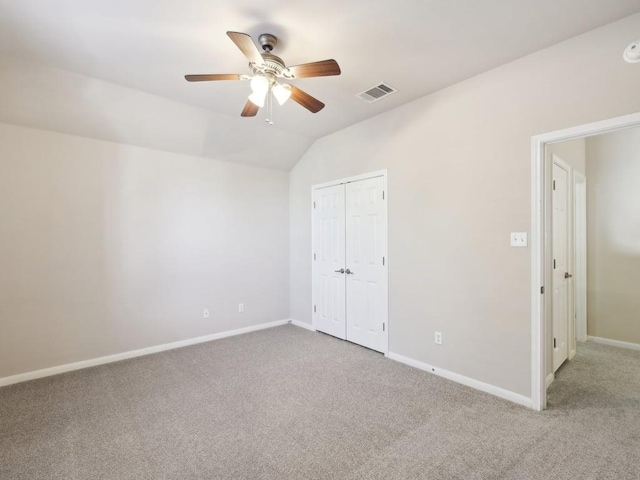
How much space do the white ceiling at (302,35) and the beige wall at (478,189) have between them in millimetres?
227

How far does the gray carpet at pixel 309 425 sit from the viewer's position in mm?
1854

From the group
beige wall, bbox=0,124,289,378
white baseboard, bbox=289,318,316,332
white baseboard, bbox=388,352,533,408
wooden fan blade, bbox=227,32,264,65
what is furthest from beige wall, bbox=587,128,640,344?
beige wall, bbox=0,124,289,378

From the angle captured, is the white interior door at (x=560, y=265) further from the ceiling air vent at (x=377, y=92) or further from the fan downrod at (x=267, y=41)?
the fan downrod at (x=267, y=41)

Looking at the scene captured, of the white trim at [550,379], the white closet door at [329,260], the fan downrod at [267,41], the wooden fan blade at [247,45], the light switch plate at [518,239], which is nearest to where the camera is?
the wooden fan blade at [247,45]

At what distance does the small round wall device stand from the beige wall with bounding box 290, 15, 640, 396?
31 millimetres

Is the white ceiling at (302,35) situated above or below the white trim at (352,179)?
above

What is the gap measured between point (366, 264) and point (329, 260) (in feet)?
2.35

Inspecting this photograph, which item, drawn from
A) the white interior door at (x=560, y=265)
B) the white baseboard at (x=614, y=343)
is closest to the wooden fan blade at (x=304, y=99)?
the white interior door at (x=560, y=265)

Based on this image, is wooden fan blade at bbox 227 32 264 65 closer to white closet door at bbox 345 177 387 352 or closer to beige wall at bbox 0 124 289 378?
white closet door at bbox 345 177 387 352

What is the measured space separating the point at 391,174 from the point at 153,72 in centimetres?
259

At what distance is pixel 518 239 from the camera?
2.57 m

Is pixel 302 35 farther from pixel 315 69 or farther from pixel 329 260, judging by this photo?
pixel 329 260

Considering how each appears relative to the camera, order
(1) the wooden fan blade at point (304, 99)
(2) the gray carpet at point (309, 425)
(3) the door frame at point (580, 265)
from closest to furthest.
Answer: (2) the gray carpet at point (309, 425) < (1) the wooden fan blade at point (304, 99) < (3) the door frame at point (580, 265)

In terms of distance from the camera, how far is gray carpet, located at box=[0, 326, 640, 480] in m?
1.85
